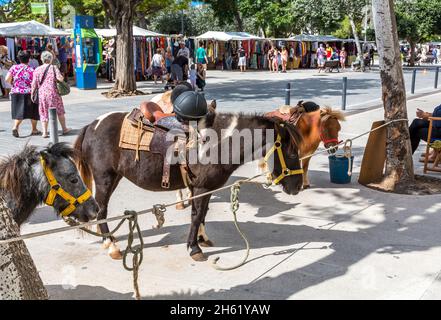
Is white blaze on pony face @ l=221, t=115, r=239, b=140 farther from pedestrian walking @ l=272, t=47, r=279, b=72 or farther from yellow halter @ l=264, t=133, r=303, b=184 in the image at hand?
pedestrian walking @ l=272, t=47, r=279, b=72

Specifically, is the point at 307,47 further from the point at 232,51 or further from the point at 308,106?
the point at 308,106

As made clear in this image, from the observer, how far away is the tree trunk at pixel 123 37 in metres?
18.2

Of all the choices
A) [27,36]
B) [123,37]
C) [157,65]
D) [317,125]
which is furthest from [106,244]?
[27,36]

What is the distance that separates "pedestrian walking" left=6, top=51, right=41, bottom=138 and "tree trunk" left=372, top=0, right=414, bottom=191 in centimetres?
769

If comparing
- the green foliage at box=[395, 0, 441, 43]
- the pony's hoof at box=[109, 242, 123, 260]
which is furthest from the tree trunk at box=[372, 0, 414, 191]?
the green foliage at box=[395, 0, 441, 43]

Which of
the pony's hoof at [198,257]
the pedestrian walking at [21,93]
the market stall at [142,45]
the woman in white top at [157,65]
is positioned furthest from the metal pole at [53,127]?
the market stall at [142,45]

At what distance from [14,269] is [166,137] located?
8.11ft

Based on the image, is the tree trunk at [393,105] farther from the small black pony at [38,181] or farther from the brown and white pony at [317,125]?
the small black pony at [38,181]

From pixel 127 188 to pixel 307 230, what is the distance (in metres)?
3.03

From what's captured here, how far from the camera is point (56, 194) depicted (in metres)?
3.81

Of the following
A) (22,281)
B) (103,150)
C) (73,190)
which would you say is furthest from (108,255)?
(22,281)

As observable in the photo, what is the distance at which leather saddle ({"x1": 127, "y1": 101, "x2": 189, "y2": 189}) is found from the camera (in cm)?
506
